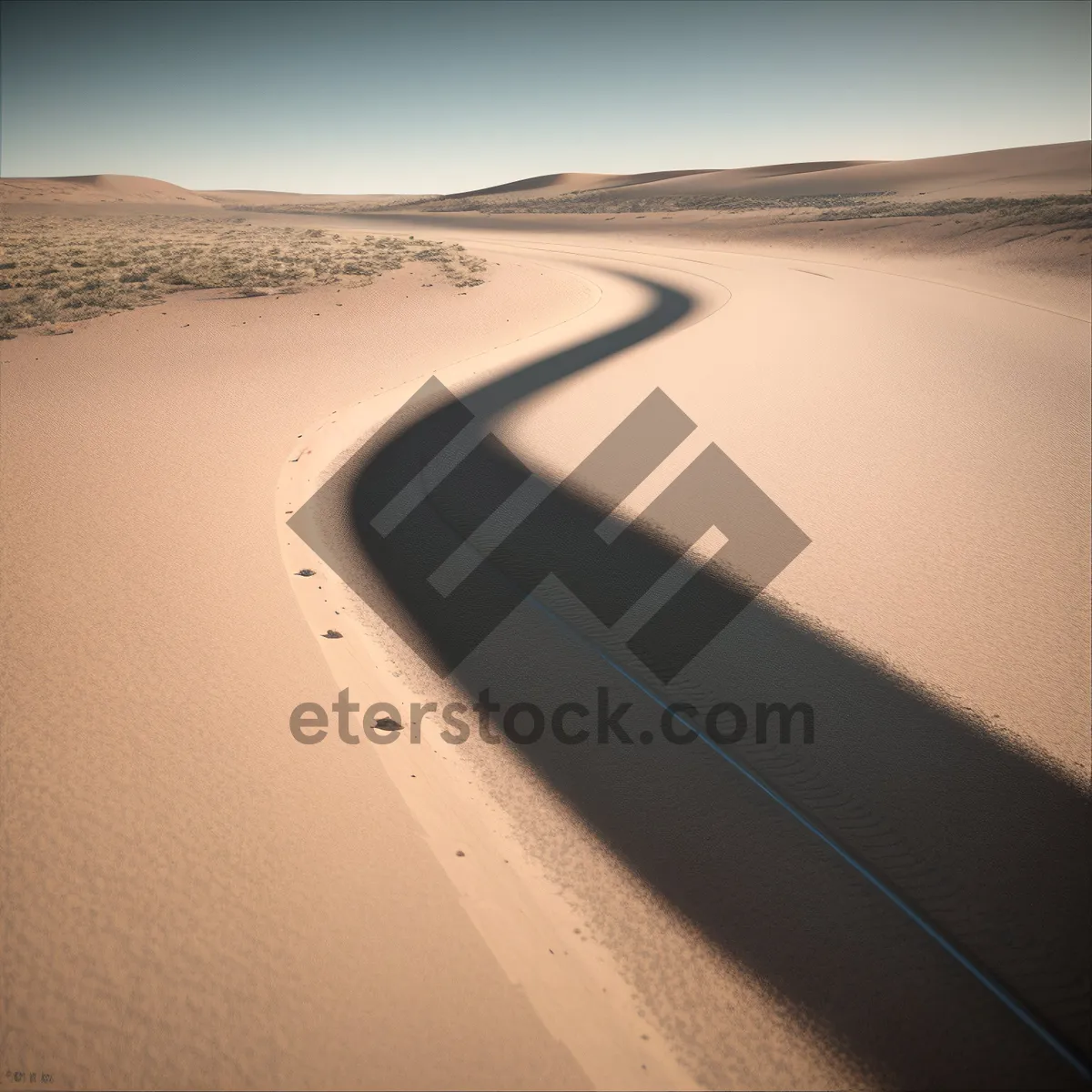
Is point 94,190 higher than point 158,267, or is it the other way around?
point 94,190

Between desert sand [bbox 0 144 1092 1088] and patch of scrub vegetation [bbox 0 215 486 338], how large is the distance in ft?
27.9

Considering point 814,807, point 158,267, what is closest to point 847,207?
point 158,267

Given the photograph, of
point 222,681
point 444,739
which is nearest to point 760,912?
point 444,739

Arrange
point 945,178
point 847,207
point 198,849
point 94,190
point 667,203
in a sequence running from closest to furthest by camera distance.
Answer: point 198,849 → point 847,207 → point 667,203 → point 945,178 → point 94,190

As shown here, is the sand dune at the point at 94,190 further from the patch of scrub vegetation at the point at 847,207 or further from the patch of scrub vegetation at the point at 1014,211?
the patch of scrub vegetation at the point at 1014,211

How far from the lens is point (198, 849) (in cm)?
443

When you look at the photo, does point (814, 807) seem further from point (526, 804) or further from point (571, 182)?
point (571, 182)

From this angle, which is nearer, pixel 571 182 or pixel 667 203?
pixel 667 203

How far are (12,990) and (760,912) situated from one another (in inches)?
171

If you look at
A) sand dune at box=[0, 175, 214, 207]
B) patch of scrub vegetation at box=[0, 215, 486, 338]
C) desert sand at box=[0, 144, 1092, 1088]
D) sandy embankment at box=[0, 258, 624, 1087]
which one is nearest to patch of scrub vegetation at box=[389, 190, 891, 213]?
patch of scrub vegetation at box=[0, 215, 486, 338]

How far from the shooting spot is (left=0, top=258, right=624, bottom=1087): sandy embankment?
350 centimetres

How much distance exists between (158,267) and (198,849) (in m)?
26.4

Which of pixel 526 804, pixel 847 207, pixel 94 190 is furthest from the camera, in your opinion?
pixel 94 190

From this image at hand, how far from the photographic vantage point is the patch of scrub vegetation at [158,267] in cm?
1880
